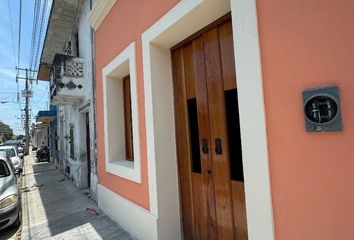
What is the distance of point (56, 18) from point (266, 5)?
30.7ft

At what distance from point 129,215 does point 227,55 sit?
2996 millimetres

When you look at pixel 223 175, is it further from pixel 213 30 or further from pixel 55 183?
pixel 55 183

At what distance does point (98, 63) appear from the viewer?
5.97 m

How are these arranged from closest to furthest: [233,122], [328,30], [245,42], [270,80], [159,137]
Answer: [328,30] < [270,80] < [245,42] < [233,122] < [159,137]

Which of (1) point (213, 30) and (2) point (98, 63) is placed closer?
(1) point (213, 30)

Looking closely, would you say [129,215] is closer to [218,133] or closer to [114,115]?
[114,115]

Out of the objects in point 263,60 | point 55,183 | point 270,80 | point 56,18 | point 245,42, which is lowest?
point 55,183

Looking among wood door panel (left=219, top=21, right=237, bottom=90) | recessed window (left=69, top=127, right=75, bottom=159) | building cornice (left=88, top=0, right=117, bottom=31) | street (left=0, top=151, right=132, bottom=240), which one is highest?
building cornice (left=88, top=0, right=117, bottom=31)

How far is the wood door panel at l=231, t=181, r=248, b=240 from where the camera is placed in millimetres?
2504

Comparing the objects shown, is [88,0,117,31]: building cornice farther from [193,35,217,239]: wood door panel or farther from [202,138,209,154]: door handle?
[202,138,209,154]: door handle

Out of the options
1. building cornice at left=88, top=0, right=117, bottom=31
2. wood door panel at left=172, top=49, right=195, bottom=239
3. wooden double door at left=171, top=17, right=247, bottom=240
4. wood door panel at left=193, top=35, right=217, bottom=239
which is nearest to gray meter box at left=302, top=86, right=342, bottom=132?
wooden double door at left=171, top=17, right=247, bottom=240

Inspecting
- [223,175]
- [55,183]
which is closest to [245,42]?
[223,175]

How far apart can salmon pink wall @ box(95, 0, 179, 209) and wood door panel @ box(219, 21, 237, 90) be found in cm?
67

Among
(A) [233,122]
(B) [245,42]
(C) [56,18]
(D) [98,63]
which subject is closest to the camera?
(B) [245,42]
